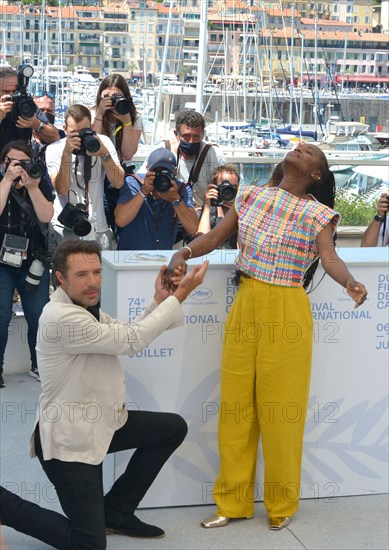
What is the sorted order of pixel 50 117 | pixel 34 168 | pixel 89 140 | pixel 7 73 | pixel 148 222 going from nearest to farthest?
1. pixel 34 168
2. pixel 89 140
3. pixel 148 222
4. pixel 7 73
5. pixel 50 117

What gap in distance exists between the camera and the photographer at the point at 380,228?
6.12 m

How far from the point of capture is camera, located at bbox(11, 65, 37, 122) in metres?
5.97

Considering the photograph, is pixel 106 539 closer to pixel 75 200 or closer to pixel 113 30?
pixel 75 200

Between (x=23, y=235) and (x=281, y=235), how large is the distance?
2170 mm

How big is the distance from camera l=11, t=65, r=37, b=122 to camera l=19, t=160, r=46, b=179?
58cm

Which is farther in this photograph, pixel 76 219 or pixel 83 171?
pixel 83 171

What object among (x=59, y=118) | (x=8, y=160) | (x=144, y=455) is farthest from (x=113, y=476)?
(x=59, y=118)

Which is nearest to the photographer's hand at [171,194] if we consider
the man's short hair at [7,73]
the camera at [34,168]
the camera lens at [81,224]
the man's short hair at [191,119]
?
the camera lens at [81,224]

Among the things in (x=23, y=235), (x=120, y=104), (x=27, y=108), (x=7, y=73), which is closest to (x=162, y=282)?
(x=23, y=235)

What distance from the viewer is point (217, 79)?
141ft

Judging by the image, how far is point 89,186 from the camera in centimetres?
601

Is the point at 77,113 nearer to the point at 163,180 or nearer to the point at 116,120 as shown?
the point at 116,120

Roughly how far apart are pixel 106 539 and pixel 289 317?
3.89 ft

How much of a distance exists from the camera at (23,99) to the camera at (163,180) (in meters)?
0.96
